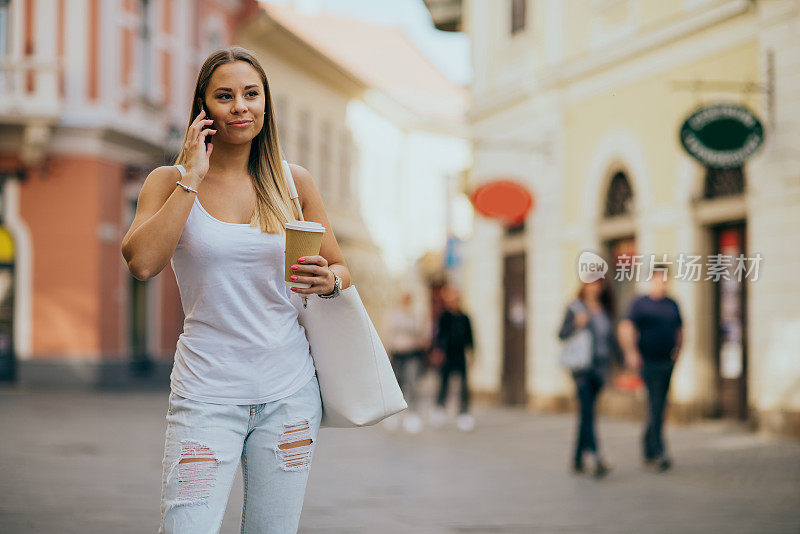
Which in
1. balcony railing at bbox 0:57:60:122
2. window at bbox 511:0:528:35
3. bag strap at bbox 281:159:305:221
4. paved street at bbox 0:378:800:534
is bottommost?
paved street at bbox 0:378:800:534

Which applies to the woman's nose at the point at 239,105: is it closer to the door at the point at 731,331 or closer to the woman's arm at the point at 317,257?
the woman's arm at the point at 317,257

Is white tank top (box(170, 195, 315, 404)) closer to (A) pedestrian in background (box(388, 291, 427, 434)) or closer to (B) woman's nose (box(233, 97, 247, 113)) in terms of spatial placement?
(B) woman's nose (box(233, 97, 247, 113))

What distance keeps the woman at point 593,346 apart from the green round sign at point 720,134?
9.00ft

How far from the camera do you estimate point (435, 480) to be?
32.5 feet

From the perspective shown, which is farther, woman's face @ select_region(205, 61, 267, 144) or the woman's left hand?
woman's face @ select_region(205, 61, 267, 144)

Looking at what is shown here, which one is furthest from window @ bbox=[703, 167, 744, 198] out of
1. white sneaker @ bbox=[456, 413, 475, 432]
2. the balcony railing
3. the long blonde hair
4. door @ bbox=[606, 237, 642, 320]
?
the balcony railing

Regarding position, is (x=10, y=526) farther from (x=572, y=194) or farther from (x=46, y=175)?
(x=46, y=175)

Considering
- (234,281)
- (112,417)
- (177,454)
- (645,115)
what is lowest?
(112,417)

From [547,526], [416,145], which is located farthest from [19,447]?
[416,145]

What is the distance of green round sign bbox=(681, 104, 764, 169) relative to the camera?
13023mm

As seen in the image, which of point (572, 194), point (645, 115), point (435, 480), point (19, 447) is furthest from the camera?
point (572, 194)

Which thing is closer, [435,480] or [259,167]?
[259,167]

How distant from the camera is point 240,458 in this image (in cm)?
333

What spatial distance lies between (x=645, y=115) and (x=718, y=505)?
8.92m
